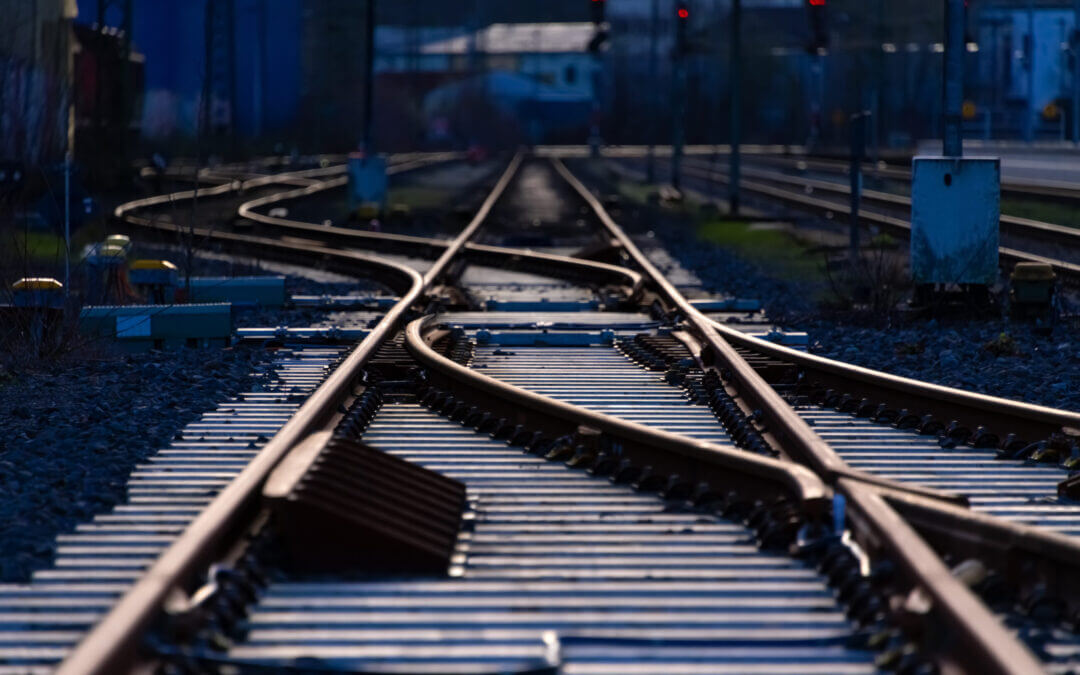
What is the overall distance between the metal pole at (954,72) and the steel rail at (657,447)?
685 centimetres

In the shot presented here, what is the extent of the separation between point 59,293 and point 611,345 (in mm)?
3926

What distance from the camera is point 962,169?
14.5m

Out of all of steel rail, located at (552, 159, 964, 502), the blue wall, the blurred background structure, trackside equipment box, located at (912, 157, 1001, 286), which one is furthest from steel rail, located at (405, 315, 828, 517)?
the blue wall

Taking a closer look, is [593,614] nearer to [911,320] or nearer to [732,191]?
[911,320]

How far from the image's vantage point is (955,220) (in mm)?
14367

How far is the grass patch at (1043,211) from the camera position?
93.0 feet

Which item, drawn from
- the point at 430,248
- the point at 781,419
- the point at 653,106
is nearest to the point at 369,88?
the point at 430,248

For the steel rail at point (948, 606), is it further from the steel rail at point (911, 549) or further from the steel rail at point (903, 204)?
the steel rail at point (903, 204)

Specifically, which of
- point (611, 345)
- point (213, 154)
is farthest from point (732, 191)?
point (213, 154)

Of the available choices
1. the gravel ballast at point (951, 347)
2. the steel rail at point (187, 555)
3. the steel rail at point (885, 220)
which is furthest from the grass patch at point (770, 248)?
the steel rail at point (187, 555)

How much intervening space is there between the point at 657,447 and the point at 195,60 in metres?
62.7

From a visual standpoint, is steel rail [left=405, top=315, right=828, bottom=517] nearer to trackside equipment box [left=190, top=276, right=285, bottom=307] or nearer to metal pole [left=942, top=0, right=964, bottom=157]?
trackside equipment box [left=190, top=276, right=285, bottom=307]

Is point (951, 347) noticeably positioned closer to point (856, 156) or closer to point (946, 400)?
point (946, 400)

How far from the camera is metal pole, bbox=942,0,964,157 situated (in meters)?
14.6
